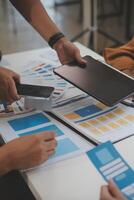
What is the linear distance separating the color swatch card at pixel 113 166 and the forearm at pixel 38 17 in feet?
2.32

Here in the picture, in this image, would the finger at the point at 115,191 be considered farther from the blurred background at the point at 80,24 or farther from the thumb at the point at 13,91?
the blurred background at the point at 80,24

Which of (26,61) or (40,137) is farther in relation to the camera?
(26,61)

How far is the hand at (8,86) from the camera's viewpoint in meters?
1.15

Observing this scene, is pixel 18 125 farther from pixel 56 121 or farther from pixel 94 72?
pixel 94 72

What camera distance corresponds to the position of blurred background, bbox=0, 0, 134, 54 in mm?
3212

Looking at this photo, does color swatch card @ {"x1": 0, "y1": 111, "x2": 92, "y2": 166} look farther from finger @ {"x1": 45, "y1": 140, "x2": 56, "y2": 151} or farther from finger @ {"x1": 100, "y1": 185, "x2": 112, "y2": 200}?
finger @ {"x1": 100, "y1": 185, "x2": 112, "y2": 200}

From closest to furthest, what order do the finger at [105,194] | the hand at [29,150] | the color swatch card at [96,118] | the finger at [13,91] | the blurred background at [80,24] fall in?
1. the finger at [105,194]
2. the hand at [29,150]
3. the color swatch card at [96,118]
4. the finger at [13,91]
5. the blurred background at [80,24]

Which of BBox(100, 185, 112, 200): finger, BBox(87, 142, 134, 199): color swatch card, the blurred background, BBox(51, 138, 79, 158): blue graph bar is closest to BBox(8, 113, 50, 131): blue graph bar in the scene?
BBox(51, 138, 79, 158): blue graph bar

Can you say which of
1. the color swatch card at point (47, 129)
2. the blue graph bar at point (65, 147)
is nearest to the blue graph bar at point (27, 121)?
the color swatch card at point (47, 129)

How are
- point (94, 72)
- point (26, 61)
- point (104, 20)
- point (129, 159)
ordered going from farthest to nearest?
point (104, 20)
point (26, 61)
point (94, 72)
point (129, 159)

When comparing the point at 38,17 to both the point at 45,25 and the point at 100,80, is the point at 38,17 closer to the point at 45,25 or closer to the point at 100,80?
the point at 45,25

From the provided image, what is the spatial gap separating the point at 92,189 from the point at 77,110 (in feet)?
1.21

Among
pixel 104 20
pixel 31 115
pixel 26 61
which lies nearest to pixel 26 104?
pixel 31 115

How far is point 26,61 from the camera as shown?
1555 mm
